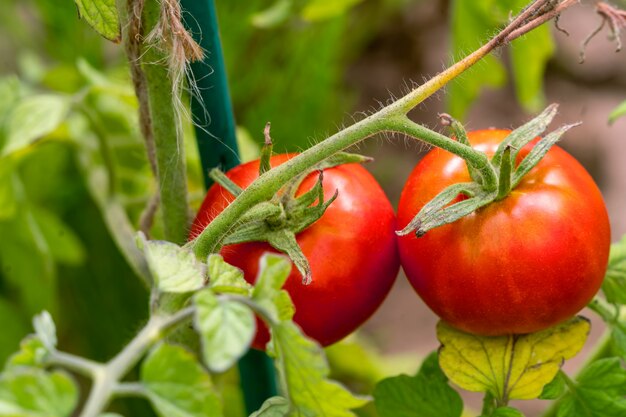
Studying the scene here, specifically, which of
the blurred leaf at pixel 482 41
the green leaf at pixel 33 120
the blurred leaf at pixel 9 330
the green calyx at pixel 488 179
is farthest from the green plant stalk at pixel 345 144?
the blurred leaf at pixel 9 330

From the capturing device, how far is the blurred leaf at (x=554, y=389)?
1.90 feet

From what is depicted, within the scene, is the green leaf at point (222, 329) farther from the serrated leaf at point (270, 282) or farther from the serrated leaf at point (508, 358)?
the serrated leaf at point (508, 358)

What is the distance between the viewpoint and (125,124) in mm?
1093

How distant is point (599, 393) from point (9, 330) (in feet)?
2.63

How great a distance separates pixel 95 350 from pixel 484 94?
1.39m

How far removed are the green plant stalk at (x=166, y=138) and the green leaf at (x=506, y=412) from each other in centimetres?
27

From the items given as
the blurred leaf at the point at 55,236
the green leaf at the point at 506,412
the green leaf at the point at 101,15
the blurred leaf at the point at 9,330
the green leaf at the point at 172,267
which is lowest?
the blurred leaf at the point at 9,330

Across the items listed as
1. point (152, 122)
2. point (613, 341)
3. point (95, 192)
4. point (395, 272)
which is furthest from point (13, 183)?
point (613, 341)

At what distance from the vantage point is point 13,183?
3.12ft

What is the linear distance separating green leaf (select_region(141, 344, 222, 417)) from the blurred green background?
240 mm

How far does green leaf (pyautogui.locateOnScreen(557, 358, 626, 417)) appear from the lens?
0.59 m

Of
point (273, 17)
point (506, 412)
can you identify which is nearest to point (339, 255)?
point (506, 412)

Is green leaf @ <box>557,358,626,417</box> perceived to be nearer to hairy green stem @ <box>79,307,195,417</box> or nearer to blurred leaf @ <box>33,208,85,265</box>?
hairy green stem @ <box>79,307,195,417</box>

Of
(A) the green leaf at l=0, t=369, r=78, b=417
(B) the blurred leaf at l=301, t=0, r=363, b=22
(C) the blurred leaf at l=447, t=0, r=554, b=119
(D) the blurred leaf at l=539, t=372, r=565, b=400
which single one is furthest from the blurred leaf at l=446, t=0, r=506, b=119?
(A) the green leaf at l=0, t=369, r=78, b=417
